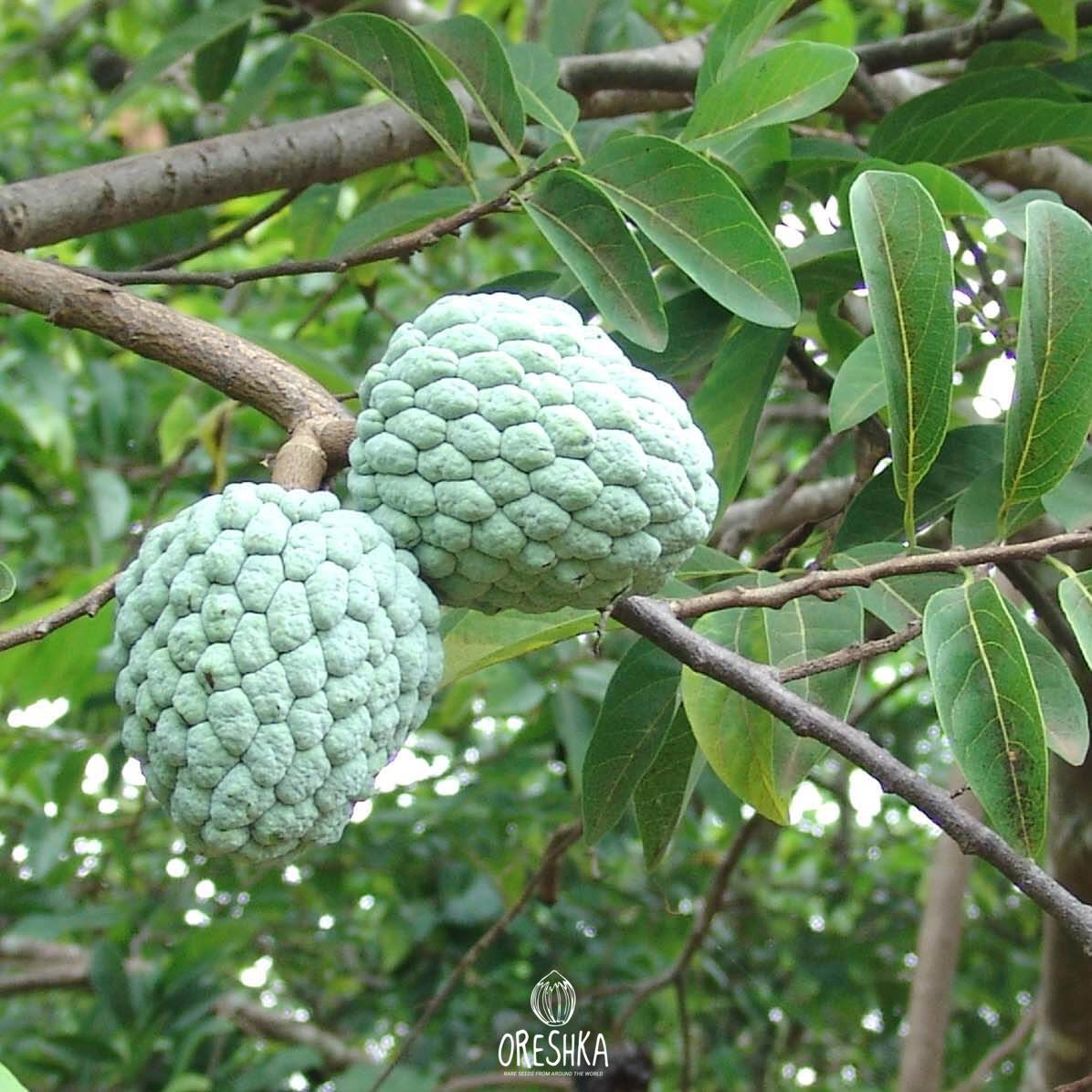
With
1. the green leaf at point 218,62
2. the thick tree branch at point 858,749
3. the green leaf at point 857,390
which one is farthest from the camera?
the green leaf at point 218,62

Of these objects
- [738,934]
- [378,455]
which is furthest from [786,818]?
[738,934]

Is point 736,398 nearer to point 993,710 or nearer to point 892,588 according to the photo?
point 892,588

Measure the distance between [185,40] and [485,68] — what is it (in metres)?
1.07

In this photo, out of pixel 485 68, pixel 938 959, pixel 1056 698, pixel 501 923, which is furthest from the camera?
pixel 938 959

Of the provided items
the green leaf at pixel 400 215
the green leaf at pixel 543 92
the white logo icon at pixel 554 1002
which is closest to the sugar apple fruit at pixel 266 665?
the green leaf at pixel 543 92

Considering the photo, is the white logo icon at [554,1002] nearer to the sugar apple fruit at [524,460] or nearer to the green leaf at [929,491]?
the green leaf at [929,491]

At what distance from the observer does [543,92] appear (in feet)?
5.50

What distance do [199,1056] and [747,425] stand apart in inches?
86.3

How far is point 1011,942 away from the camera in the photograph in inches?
170

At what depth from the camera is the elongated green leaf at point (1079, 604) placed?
1.17 meters

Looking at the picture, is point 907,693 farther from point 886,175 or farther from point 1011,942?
point 886,175

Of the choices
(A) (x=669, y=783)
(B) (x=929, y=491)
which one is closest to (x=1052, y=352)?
(B) (x=929, y=491)

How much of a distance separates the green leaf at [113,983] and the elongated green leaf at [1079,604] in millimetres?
2354

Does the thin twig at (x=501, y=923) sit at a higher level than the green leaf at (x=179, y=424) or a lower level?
lower
